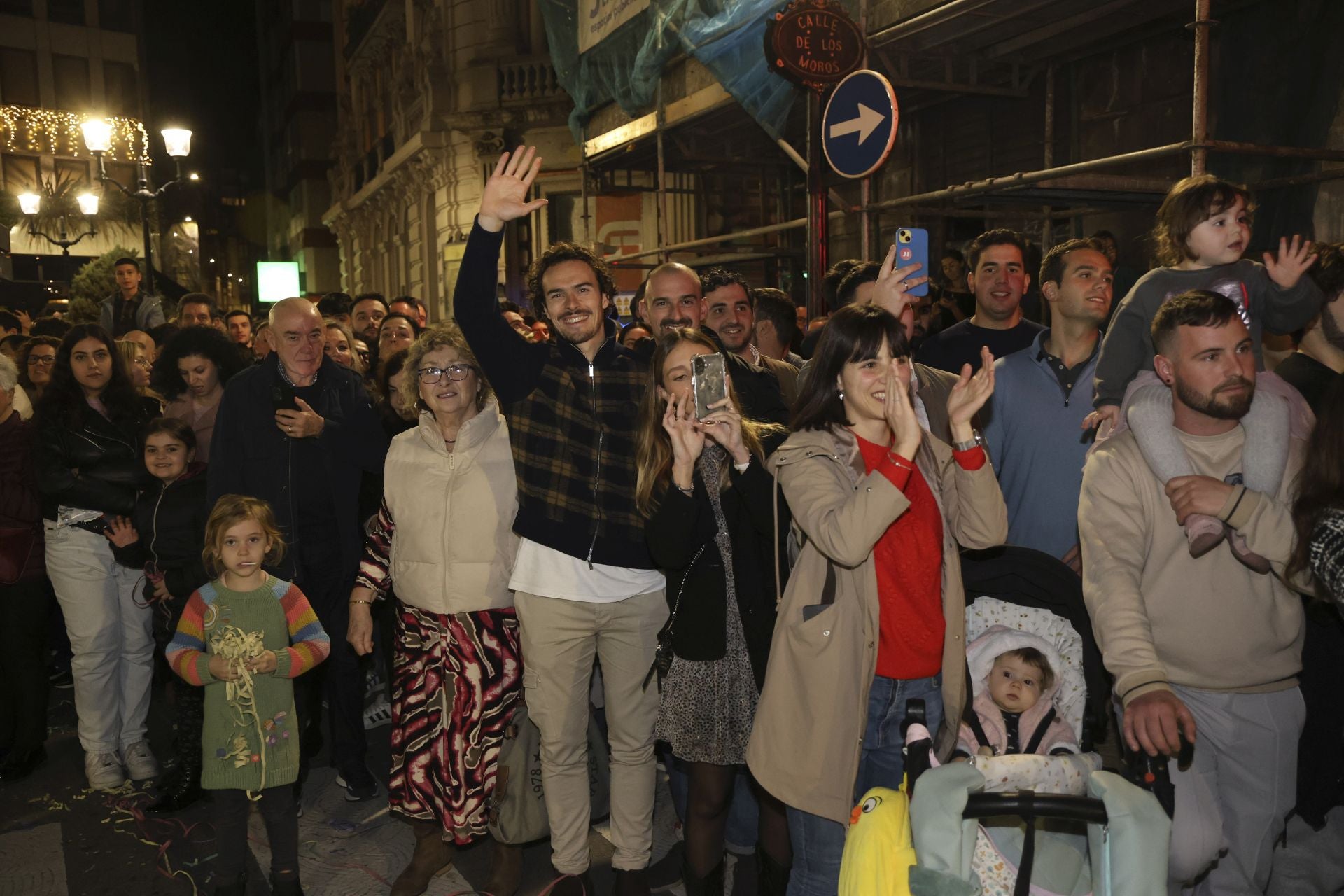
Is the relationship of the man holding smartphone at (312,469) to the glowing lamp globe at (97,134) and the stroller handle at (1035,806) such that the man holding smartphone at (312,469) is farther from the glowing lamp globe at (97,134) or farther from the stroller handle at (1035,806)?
the glowing lamp globe at (97,134)

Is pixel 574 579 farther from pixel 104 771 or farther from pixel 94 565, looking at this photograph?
pixel 104 771

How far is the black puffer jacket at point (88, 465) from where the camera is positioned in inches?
219

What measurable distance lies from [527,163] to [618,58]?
8258 millimetres

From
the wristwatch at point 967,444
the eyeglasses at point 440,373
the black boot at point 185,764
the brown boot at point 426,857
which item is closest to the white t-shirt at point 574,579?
the eyeglasses at point 440,373

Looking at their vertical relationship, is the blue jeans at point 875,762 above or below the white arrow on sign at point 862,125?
below

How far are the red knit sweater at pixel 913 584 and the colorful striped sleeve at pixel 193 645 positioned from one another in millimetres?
2682

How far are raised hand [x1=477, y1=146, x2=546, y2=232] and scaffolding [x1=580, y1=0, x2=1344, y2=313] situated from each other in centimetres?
329

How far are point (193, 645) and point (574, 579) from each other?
161 cm

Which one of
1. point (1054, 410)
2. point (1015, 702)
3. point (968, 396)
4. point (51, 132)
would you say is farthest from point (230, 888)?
point (51, 132)

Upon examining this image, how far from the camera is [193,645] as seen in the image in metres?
4.30

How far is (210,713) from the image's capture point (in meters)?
4.19

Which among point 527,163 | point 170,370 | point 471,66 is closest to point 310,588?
point 170,370

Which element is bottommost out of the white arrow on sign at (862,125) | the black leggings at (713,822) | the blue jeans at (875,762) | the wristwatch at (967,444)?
the black leggings at (713,822)

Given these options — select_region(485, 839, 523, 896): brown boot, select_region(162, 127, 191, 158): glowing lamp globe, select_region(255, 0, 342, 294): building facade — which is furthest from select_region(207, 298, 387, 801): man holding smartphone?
select_region(255, 0, 342, 294): building facade
